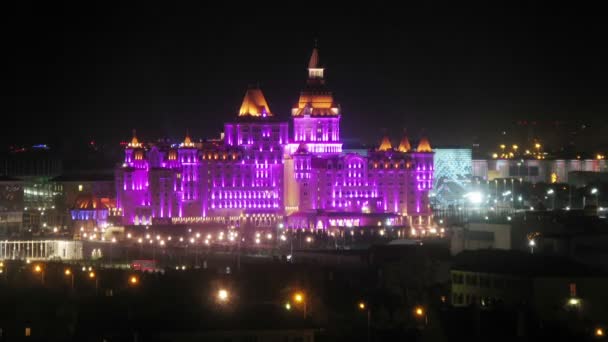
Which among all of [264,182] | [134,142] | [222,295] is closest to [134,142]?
[134,142]

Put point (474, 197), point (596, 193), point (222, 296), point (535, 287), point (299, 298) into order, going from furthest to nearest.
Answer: point (474, 197), point (596, 193), point (222, 296), point (535, 287), point (299, 298)

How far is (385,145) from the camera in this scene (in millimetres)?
110438

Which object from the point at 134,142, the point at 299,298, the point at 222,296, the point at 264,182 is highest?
the point at 134,142

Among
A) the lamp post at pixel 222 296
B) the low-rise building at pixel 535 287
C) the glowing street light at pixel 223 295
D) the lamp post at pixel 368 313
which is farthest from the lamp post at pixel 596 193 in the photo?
the lamp post at pixel 368 313

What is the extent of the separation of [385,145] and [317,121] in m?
5.01

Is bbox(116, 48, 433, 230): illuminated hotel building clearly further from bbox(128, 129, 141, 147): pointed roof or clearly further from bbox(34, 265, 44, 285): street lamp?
bbox(34, 265, 44, 285): street lamp

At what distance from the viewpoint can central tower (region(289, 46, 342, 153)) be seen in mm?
109562

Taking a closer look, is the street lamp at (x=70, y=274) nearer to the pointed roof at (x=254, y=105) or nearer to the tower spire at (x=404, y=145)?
the pointed roof at (x=254, y=105)

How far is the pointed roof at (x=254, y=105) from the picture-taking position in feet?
352

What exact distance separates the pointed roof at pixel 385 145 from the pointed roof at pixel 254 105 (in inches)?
329

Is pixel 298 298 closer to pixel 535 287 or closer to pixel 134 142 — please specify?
pixel 535 287

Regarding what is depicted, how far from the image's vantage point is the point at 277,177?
10612 cm

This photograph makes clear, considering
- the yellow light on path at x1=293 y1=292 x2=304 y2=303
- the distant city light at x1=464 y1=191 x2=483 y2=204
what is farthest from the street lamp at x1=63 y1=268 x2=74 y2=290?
the distant city light at x1=464 y1=191 x2=483 y2=204

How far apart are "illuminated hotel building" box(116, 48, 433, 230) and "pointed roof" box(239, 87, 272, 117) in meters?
0.07
